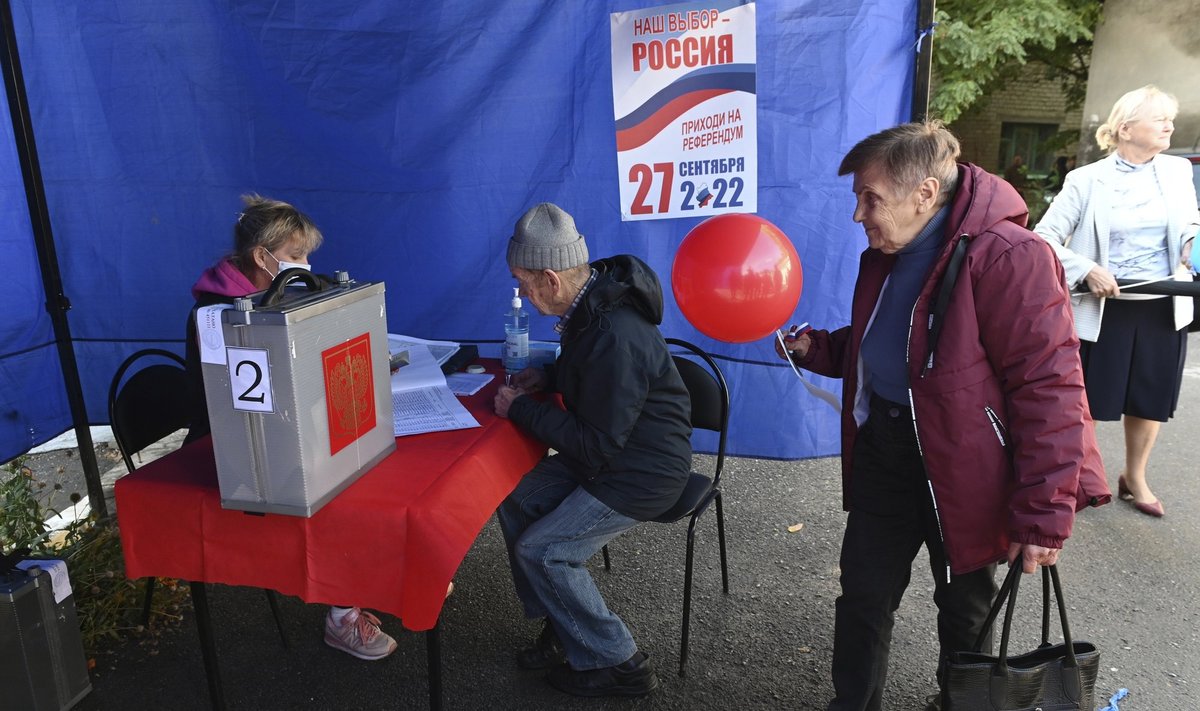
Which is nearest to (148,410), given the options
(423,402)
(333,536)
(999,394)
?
(423,402)

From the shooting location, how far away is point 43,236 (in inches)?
119

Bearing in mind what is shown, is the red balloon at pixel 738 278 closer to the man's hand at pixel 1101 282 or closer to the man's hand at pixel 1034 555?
the man's hand at pixel 1034 555

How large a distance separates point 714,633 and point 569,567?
77cm

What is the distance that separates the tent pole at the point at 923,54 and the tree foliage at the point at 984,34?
6.43 metres

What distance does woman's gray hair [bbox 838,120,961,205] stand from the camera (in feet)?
5.71

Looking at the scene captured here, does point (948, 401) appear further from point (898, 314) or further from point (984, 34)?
point (984, 34)

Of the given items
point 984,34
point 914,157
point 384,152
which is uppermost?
point 984,34

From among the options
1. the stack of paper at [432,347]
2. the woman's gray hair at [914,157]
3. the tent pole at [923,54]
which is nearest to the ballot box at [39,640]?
the stack of paper at [432,347]

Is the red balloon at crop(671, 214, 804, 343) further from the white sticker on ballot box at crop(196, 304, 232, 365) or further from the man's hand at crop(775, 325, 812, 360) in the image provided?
the white sticker on ballot box at crop(196, 304, 232, 365)

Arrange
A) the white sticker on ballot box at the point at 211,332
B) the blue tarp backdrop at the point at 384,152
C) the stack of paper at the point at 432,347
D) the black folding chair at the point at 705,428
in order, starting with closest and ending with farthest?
the white sticker on ballot box at the point at 211,332 < the black folding chair at the point at 705,428 < the stack of paper at the point at 432,347 < the blue tarp backdrop at the point at 384,152

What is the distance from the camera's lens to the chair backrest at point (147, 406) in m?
2.54

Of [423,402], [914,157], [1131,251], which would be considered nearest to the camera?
[914,157]

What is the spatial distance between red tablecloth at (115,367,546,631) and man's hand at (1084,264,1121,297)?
2708mm

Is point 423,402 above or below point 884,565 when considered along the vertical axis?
above
